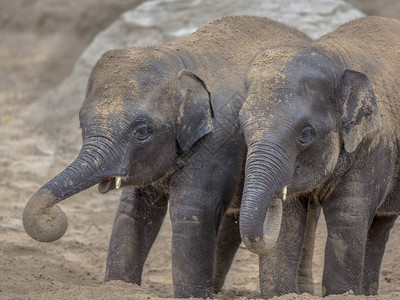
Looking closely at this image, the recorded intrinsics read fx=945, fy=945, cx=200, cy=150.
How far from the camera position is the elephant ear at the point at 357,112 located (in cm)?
695

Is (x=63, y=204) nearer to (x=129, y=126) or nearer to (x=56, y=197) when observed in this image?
(x=129, y=126)

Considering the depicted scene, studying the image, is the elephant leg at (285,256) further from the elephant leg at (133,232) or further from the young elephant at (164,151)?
the elephant leg at (133,232)

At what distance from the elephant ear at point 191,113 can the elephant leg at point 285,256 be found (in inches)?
34.8

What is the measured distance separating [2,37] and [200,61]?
32.4 feet

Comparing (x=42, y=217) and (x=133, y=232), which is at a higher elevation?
(x=42, y=217)

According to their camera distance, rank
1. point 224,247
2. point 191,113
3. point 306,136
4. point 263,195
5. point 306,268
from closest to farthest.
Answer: point 263,195, point 306,136, point 191,113, point 306,268, point 224,247

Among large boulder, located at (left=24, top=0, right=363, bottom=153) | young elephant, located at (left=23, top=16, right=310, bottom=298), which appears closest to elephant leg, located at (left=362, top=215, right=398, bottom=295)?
young elephant, located at (left=23, top=16, right=310, bottom=298)

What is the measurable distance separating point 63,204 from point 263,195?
5203 millimetres

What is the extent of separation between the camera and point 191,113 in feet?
24.6

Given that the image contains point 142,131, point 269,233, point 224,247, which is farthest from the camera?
point 224,247

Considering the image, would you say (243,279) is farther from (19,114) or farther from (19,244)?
(19,114)

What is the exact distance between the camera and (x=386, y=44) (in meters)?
7.90

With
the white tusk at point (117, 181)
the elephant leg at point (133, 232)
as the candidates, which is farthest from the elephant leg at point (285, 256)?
the white tusk at point (117, 181)

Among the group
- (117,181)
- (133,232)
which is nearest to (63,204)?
(133,232)
